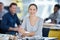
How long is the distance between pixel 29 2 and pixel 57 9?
11.7 inches

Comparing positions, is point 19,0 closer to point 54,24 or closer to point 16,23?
point 16,23

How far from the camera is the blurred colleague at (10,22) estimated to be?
4.55 feet

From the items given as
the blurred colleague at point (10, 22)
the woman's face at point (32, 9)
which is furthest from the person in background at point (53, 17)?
the blurred colleague at point (10, 22)

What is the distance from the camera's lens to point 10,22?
139cm

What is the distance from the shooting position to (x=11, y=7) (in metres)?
1.38

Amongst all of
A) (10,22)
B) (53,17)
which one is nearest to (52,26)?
(53,17)

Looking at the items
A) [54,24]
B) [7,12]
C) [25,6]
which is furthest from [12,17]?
[54,24]

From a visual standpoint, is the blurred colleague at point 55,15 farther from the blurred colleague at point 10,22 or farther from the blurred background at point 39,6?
the blurred colleague at point 10,22

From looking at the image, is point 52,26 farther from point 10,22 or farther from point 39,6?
point 10,22

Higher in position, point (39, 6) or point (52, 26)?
point (39, 6)

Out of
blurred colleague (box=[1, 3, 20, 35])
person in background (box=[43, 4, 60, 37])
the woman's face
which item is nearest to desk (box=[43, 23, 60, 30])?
person in background (box=[43, 4, 60, 37])

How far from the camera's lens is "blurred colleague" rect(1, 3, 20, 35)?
1.39 metres

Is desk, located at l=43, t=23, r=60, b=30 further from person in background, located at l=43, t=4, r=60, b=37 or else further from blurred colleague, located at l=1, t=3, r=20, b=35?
blurred colleague, located at l=1, t=3, r=20, b=35

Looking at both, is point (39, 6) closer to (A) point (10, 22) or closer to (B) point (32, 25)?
(B) point (32, 25)
